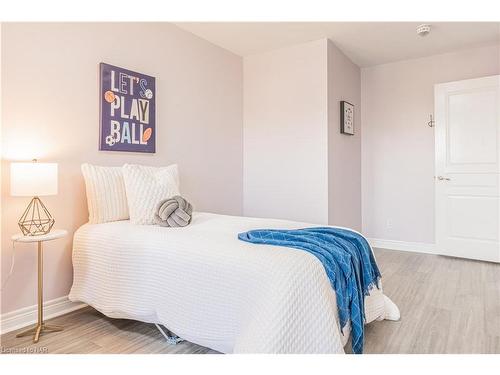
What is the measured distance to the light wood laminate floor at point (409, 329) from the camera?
195cm

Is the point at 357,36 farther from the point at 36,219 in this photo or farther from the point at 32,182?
the point at 36,219

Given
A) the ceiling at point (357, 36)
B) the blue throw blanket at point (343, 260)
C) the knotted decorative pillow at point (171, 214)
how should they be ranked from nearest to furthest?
the blue throw blanket at point (343, 260)
the knotted decorative pillow at point (171, 214)
the ceiling at point (357, 36)

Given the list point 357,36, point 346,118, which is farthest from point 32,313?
point 357,36

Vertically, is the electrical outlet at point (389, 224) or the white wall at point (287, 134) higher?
the white wall at point (287, 134)

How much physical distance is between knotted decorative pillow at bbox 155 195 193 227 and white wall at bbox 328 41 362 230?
6.45ft

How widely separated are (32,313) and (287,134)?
118 inches

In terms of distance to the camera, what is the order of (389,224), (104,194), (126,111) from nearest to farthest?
(104,194) → (126,111) → (389,224)

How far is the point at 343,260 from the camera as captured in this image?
5.87 feet

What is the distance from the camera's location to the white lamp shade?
6.41 feet

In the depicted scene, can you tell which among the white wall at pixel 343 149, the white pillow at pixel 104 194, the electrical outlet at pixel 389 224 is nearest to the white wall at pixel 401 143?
the electrical outlet at pixel 389 224

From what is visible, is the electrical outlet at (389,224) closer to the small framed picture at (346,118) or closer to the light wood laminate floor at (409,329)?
the small framed picture at (346,118)

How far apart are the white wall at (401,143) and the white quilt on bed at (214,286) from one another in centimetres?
262

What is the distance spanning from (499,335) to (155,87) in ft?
10.6

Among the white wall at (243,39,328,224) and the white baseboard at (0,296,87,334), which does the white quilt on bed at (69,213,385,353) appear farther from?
the white wall at (243,39,328,224)
